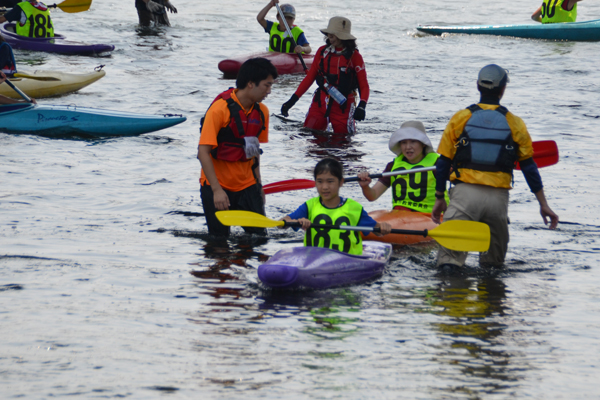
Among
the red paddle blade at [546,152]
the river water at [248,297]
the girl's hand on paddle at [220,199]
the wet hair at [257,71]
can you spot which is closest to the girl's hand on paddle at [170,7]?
the river water at [248,297]

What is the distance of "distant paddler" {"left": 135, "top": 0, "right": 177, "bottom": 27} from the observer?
22.3 m

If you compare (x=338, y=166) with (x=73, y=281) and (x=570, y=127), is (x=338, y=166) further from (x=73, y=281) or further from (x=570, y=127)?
(x=570, y=127)

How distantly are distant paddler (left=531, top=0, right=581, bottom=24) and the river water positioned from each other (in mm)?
8851

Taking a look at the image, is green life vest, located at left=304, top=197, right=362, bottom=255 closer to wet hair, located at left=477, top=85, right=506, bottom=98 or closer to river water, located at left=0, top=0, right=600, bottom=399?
river water, located at left=0, top=0, right=600, bottom=399

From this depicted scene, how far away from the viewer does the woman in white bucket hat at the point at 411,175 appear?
20.1ft

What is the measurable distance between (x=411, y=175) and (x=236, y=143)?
63.8 inches

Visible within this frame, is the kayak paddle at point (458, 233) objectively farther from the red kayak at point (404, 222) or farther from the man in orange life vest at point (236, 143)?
the red kayak at point (404, 222)

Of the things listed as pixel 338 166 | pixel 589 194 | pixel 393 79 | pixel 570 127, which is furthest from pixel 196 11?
pixel 338 166

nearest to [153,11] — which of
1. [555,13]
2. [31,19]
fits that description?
[31,19]

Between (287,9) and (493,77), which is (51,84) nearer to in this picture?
(287,9)

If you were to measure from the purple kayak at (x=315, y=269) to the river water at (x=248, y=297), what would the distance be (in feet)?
0.32

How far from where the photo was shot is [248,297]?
4859mm

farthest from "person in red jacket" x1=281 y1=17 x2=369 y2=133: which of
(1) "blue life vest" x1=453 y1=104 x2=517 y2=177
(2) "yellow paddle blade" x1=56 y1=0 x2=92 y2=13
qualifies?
(2) "yellow paddle blade" x1=56 y1=0 x2=92 y2=13

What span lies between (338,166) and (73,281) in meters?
2.04
